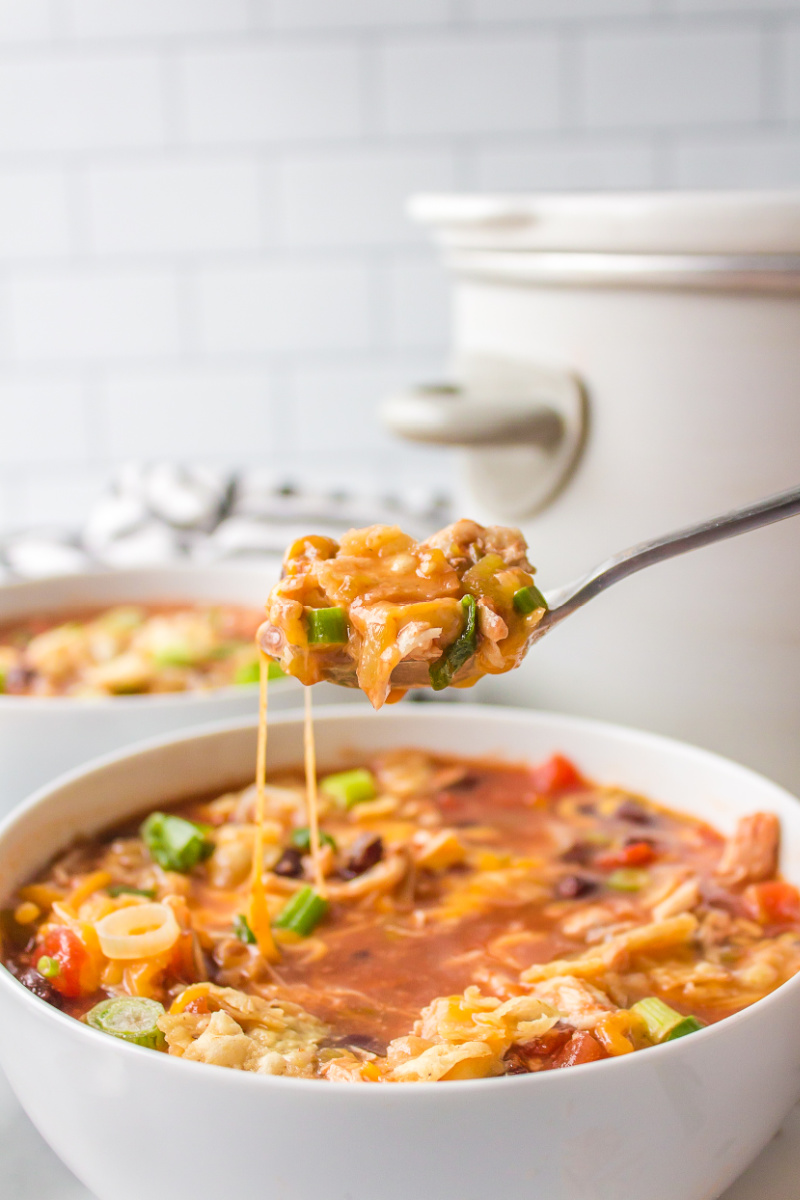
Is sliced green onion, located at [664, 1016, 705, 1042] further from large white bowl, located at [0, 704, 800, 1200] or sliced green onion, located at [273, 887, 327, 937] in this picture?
sliced green onion, located at [273, 887, 327, 937]

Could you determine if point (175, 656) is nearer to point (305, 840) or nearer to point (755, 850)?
point (305, 840)

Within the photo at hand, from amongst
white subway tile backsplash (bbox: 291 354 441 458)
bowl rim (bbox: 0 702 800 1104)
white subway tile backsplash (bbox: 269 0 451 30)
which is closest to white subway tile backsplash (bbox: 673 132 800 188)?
white subway tile backsplash (bbox: 269 0 451 30)

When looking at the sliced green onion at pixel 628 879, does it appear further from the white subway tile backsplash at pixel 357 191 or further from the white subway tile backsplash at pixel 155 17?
the white subway tile backsplash at pixel 155 17

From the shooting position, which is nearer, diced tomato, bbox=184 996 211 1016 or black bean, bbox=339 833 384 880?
diced tomato, bbox=184 996 211 1016

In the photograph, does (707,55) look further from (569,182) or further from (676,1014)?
(676,1014)

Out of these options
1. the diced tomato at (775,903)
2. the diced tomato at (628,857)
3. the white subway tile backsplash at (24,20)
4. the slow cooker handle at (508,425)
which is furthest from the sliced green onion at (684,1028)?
the white subway tile backsplash at (24,20)

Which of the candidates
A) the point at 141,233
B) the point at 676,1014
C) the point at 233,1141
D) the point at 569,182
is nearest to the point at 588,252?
the point at 676,1014

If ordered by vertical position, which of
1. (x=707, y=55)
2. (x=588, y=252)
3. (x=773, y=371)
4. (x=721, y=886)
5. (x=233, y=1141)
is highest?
(x=707, y=55)
